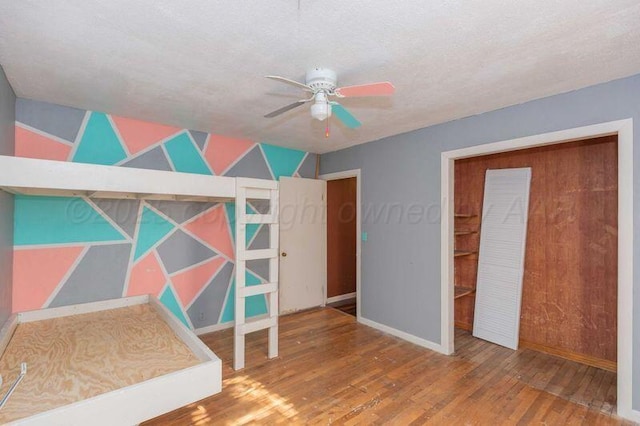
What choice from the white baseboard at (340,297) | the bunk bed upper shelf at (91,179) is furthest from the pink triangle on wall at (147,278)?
the white baseboard at (340,297)

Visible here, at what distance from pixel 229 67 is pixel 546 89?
2.44 metres

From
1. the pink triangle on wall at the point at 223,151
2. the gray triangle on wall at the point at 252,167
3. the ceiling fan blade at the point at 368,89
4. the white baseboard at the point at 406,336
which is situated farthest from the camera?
the gray triangle on wall at the point at 252,167

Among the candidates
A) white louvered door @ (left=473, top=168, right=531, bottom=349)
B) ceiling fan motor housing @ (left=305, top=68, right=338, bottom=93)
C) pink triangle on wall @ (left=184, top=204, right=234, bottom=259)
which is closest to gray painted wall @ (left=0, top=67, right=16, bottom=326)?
pink triangle on wall @ (left=184, top=204, right=234, bottom=259)

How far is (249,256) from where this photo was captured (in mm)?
3018

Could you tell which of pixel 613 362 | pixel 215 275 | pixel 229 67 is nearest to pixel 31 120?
pixel 229 67

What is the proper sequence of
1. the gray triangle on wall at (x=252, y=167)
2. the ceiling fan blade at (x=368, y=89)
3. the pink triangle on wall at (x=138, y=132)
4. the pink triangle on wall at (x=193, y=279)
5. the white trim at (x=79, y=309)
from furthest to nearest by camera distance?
the gray triangle on wall at (x=252, y=167) < the pink triangle on wall at (x=193, y=279) < the pink triangle on wall at (x=138, y=132) < the white trim at (x=79, y=309) < the ceiling fan blade at (x=368, y=89)

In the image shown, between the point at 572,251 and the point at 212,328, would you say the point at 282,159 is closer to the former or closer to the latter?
the point at 212,328

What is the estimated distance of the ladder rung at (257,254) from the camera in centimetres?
297

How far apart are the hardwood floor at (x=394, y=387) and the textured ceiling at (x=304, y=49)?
2.45 meters

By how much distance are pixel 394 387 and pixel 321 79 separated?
2518mm

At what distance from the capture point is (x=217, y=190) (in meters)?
2.55

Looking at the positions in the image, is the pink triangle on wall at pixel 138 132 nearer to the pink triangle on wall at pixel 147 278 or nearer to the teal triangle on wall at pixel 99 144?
the teal triangle on wall at pixel 99 144

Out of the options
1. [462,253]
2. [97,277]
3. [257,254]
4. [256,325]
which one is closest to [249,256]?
[257,254]

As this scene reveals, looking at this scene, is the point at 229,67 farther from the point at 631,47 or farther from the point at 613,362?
the point at 613,362
